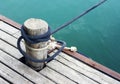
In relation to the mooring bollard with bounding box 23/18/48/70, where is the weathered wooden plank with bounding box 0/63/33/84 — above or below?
below

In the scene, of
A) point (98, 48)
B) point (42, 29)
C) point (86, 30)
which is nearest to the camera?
point (42, 29)

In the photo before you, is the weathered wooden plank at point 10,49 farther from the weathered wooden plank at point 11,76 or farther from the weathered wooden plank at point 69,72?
the weathered wooden plank at point 69,72

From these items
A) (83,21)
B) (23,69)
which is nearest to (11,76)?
(23,69)

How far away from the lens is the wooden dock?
2.70m

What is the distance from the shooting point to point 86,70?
2.87 meters

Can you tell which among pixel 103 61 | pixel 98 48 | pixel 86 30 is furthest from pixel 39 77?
pixel 86 30

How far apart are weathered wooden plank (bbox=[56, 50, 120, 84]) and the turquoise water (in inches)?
95.7

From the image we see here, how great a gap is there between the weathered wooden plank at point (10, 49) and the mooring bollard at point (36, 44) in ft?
0.74

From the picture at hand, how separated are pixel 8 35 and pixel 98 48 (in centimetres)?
288

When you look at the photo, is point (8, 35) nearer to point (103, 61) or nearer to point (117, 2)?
point (103, 61)

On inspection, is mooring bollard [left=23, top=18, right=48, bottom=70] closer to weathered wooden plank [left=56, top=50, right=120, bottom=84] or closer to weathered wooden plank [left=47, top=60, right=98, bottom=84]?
weathered wooden plank [left=47, top=60, right=98, bottom=84]

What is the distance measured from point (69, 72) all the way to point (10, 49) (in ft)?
2.52

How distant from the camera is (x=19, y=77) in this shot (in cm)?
270

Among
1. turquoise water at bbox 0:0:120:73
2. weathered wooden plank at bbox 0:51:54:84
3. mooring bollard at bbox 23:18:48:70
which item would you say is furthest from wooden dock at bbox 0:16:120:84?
turquoise water at bbox 0:0:120:73
